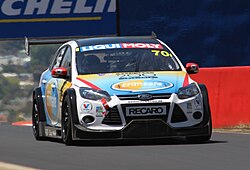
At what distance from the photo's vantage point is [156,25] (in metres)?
28.3

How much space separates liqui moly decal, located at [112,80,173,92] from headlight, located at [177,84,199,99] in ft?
0.52

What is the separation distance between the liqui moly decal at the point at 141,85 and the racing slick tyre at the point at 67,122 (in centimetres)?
70

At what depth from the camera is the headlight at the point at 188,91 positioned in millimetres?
13633

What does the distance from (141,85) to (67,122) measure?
1.12 meters

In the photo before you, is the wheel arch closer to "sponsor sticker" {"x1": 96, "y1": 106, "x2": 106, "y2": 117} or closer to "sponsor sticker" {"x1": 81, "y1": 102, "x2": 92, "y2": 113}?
"sponsor sticker" {"x1": 81, "y1": 102, "x2": 92, "y2": 113}

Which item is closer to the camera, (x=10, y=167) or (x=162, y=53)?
(x=10, y=167)

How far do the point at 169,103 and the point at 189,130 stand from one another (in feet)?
1.47

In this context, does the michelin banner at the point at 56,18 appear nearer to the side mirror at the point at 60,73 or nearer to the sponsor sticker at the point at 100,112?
the side mirror at the point at 60,73

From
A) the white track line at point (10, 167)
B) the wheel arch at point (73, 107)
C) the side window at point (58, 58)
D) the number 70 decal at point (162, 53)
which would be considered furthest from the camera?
the side window at point (58, 58)

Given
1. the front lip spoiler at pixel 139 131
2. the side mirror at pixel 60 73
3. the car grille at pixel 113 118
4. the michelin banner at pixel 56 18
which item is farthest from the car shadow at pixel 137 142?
the michelin banner at pixel 56 18

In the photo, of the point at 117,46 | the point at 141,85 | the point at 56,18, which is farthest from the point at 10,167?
the point at 56,18

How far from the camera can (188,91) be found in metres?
13.7

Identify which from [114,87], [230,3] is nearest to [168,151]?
[114,87]

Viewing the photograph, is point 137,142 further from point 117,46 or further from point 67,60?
point 67,60
